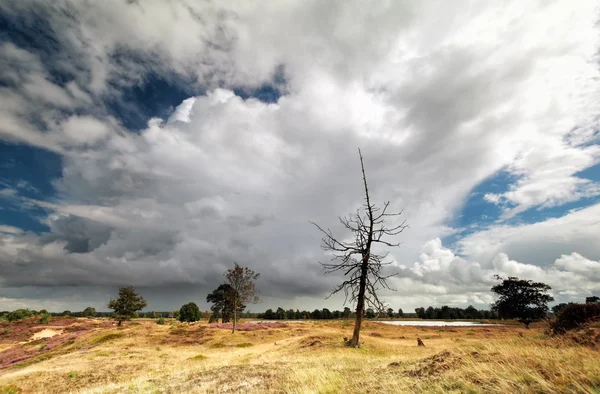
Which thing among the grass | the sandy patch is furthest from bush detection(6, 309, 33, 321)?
the grass

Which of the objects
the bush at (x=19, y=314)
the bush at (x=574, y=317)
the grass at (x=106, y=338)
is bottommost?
the grass at (x=106, y=338)

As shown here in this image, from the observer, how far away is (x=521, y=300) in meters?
45.8

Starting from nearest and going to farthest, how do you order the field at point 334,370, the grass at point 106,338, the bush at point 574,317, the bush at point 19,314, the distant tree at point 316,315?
the field at point 334,370 → the bush at point 574,317 → the grass at point 106,338 → the bush at point 19,314 → the distant tree at point 316,315

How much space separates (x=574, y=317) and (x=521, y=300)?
129ft

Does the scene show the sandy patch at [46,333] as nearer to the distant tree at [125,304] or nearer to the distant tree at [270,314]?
the distant tree at [125,304]

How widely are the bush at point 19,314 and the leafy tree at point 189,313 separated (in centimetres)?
3878

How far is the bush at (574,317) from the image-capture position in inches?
537

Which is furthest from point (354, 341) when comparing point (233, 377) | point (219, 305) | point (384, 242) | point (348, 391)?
point (219, 305)

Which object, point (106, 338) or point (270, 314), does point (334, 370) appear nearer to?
point (106, 338)

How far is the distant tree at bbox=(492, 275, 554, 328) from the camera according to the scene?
4444 cm

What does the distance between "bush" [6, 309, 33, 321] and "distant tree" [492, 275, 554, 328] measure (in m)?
104

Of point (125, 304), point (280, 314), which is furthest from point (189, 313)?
point (280, 314)

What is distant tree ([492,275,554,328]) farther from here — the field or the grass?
the grass

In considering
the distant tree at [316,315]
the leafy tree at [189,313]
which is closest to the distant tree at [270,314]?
the distant tree at [316,315]
